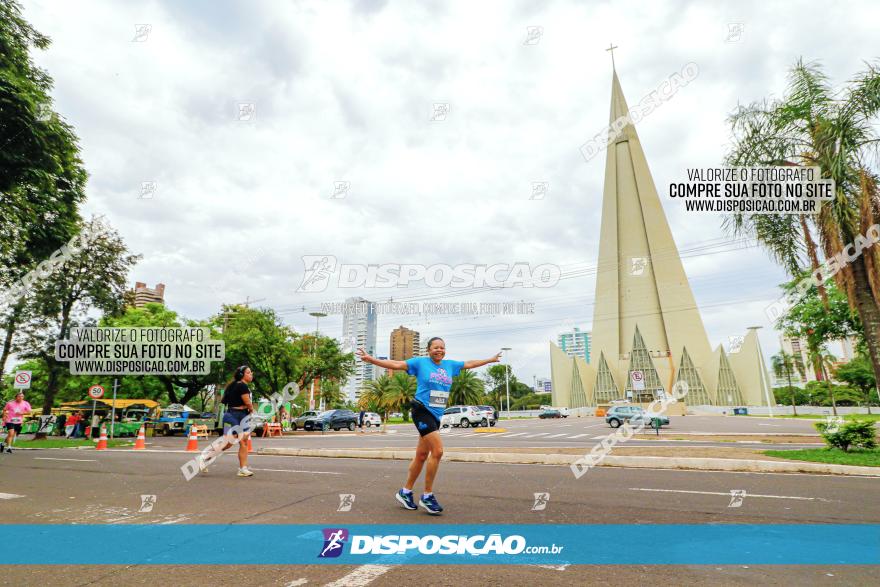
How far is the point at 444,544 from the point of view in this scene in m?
4.07

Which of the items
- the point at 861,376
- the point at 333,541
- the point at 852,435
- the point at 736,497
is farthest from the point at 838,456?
the point at 861,376

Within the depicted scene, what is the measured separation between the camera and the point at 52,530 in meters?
4.71

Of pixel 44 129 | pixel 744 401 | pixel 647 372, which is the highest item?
pixel 44 129

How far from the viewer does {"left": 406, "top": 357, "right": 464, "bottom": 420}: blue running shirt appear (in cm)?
514

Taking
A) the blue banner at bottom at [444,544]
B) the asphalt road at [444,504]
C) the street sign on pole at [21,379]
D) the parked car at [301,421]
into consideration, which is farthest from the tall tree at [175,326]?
the blue banner at bottom at [444,544]

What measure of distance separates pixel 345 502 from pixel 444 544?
2.05 meters

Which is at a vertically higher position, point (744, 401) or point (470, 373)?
point (470, 373)

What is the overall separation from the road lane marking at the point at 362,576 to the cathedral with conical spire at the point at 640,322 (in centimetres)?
7665

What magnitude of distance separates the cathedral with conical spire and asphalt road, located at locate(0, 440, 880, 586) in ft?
235

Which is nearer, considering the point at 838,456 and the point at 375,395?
the point at 838,456

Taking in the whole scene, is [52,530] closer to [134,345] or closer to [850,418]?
[850,418]

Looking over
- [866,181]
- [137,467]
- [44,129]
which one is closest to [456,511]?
[137,467]

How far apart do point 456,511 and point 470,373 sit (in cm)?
5651

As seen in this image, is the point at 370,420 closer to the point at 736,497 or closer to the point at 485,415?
the point at 485,415
